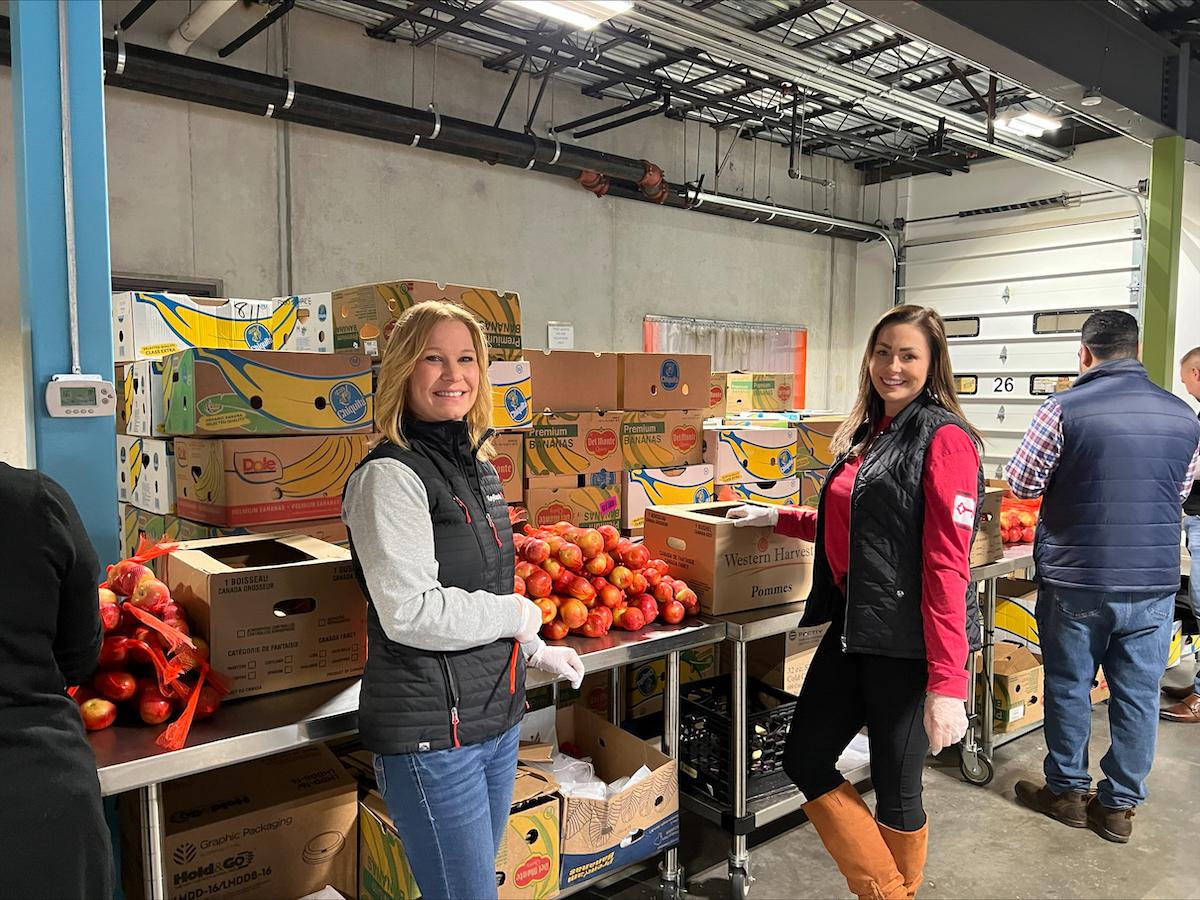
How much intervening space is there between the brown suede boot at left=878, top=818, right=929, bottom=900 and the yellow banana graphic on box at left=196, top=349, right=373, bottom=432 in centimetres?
244

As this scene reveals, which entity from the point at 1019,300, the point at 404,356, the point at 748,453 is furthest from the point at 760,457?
the point at 1019,300

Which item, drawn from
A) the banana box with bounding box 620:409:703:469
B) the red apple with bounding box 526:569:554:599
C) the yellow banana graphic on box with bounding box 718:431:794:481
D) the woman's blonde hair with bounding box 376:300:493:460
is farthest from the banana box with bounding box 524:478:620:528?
the woman's blonde hair with bounding box 376:300:493:460

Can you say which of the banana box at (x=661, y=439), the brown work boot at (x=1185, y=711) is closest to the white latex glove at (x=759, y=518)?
the banana box at (x=661, y=439)

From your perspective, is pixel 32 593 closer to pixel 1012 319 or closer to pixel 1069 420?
pixel 1069 420

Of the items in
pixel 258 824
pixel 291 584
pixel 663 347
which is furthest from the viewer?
pixel 663 347

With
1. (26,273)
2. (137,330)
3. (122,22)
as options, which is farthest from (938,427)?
(122,22)

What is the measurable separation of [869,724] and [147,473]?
10.4 ft

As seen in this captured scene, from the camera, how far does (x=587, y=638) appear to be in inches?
101

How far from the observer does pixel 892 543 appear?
84.1 inches

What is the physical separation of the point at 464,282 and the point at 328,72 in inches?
73.2

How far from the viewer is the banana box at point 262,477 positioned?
10.6ft

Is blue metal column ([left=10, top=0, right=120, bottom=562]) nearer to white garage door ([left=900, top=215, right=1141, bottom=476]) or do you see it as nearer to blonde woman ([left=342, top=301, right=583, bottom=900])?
blonde woman ([left=342, top=301, right=583, bottom=900])

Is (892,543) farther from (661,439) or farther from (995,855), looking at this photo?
(661,439)

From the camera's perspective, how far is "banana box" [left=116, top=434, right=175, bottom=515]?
3643 mm
